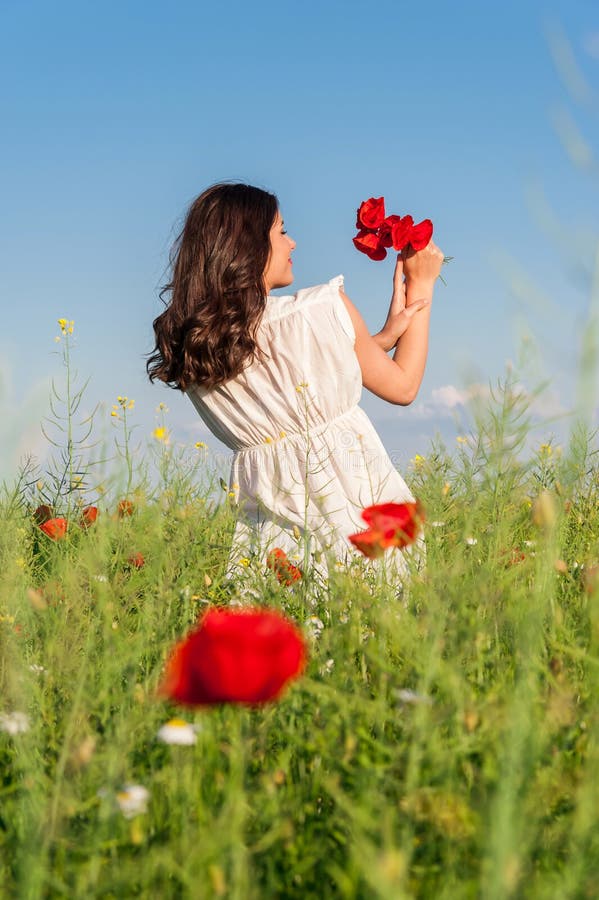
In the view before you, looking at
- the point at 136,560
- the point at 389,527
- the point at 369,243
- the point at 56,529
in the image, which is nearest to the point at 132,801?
the point at 389,527

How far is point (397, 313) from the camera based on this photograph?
3.60 m

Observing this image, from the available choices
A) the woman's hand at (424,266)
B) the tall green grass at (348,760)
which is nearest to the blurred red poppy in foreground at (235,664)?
the tall green grass at (348,760)

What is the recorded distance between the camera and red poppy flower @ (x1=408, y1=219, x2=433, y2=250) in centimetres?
354

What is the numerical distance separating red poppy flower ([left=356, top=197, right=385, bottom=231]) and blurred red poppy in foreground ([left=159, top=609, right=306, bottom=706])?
2.77m

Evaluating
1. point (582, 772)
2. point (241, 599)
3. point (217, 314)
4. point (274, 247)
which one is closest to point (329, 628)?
point (241, 599)

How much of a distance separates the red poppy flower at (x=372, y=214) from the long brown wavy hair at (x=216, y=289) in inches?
14.9

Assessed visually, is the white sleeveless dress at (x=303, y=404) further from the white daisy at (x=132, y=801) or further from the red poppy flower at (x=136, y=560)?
the white daisy at (x=132, y=801)

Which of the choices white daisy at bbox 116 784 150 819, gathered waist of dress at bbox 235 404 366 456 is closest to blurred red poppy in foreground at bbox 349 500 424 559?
white daisy at bbox 116 784 150 819

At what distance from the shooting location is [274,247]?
3.48 meters

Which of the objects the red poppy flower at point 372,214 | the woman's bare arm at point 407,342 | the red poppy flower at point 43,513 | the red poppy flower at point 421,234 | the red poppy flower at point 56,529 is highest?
the red poppy flower at point 372,214

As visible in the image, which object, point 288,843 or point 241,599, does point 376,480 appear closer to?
point 241,599

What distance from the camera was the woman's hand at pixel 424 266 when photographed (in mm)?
3566

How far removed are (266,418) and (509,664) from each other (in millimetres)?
1650

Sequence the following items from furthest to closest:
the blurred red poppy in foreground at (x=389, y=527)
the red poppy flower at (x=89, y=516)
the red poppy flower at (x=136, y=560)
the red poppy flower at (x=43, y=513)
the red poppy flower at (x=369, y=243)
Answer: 1. the red poppy flower at (x=369, y=243)
2. the red poppy flower at (x=43, y=513)
3. the red poppy flower at (x=89, y=516)
4. the red poppy flower at (x=136, y=560)
5. the blurred red poppy in foreground at (x=389, y=527)
